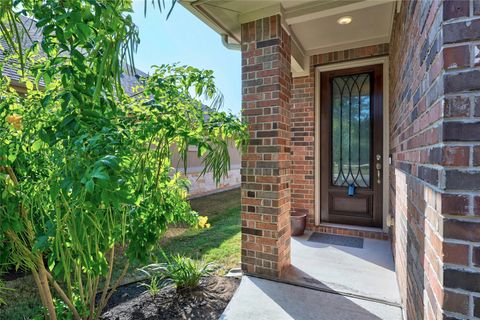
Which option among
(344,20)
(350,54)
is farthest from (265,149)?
(350,54)

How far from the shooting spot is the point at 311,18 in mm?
2750

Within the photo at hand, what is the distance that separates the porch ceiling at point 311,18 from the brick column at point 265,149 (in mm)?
154

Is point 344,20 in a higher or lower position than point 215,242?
higher

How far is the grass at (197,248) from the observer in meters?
2.31

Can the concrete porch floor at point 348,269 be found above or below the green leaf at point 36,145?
below

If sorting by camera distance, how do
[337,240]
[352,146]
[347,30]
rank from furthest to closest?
[352,146]
[337,240]
[347,30]

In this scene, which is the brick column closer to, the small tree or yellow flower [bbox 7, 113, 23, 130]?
the small tree

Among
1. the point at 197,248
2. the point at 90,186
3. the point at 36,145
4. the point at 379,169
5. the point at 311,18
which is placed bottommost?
the point at 197,248

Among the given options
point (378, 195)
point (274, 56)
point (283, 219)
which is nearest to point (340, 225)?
point (378, 195)

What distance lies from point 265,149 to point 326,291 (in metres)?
1.47

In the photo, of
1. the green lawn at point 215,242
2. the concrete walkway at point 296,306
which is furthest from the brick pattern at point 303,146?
the concrete walkway at point 296,306

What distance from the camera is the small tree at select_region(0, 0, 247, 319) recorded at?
3.27 ft

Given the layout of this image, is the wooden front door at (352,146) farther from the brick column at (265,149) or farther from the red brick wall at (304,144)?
the brick column at (265,149)

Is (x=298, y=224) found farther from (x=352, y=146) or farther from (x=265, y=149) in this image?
(x=265, y=149)
